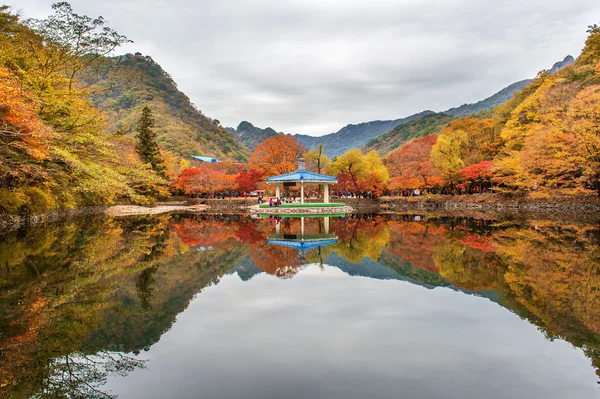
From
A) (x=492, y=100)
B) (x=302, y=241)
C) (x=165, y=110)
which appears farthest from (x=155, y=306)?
(x=492, y=100)

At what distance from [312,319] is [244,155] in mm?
116064

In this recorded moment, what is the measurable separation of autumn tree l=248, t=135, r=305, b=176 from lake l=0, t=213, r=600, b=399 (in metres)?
33.1

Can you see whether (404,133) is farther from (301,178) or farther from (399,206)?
(301,178)

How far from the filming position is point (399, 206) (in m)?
37.4

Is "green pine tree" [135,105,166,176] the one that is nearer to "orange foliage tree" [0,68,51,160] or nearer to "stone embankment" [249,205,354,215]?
"stone embankment" [249,205,354,215]

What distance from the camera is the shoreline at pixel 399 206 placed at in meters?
19.9

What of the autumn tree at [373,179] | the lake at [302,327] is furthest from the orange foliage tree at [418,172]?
the lake at [302,327]

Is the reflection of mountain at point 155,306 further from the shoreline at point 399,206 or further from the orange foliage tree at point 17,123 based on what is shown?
the shoreline at point 399,206

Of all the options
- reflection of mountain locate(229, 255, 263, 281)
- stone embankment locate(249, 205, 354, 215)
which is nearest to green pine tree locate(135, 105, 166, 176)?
stone embankment locate(249, 205, 354, 215)

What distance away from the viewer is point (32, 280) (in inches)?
237

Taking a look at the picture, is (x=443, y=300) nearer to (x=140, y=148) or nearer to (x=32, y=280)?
(x=32, y=280)

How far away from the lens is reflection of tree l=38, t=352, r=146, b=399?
2797mm

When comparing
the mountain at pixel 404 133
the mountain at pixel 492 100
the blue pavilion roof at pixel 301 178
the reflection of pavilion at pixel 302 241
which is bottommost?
the reflection of pavilion at pixel 302 241

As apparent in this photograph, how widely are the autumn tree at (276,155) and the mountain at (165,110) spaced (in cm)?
4121
